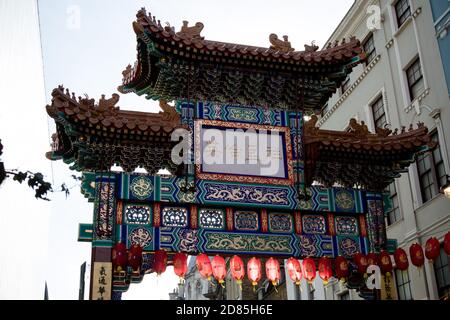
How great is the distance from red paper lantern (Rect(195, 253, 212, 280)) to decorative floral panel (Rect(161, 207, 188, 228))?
0.98m

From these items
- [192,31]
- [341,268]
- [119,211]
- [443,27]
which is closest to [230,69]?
[192,31]

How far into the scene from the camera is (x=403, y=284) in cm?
1930

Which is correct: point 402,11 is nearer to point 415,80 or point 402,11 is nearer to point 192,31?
point 415,80

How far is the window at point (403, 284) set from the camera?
19.0m

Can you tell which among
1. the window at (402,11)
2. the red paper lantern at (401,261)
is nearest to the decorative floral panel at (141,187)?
the red paper lantern at (401,261)

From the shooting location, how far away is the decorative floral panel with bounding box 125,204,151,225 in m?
12.5

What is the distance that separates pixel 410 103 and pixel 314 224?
25.8ft

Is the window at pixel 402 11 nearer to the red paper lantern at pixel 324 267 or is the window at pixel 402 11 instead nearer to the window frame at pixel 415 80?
the window frame at pixel 415 80

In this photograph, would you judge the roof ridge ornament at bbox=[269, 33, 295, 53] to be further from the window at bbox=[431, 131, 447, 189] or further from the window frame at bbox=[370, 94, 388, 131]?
the window frame at bbox=[370, 94, 388, 131]

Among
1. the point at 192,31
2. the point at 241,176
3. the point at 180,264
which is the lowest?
the point at 180,264

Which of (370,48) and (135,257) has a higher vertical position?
(370,48)

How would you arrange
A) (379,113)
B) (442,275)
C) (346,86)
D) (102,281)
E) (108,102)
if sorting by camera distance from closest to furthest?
(102,281)
(108,102)
(442,275)
(379,113)
(346,86)

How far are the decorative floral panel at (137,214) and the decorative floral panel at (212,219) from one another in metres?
1.12

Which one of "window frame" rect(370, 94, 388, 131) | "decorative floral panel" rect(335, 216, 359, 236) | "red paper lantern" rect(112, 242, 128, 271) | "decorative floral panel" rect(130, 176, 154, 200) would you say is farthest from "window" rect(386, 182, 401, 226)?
"red paper lantern" rect(112, 242, 128, 271)
